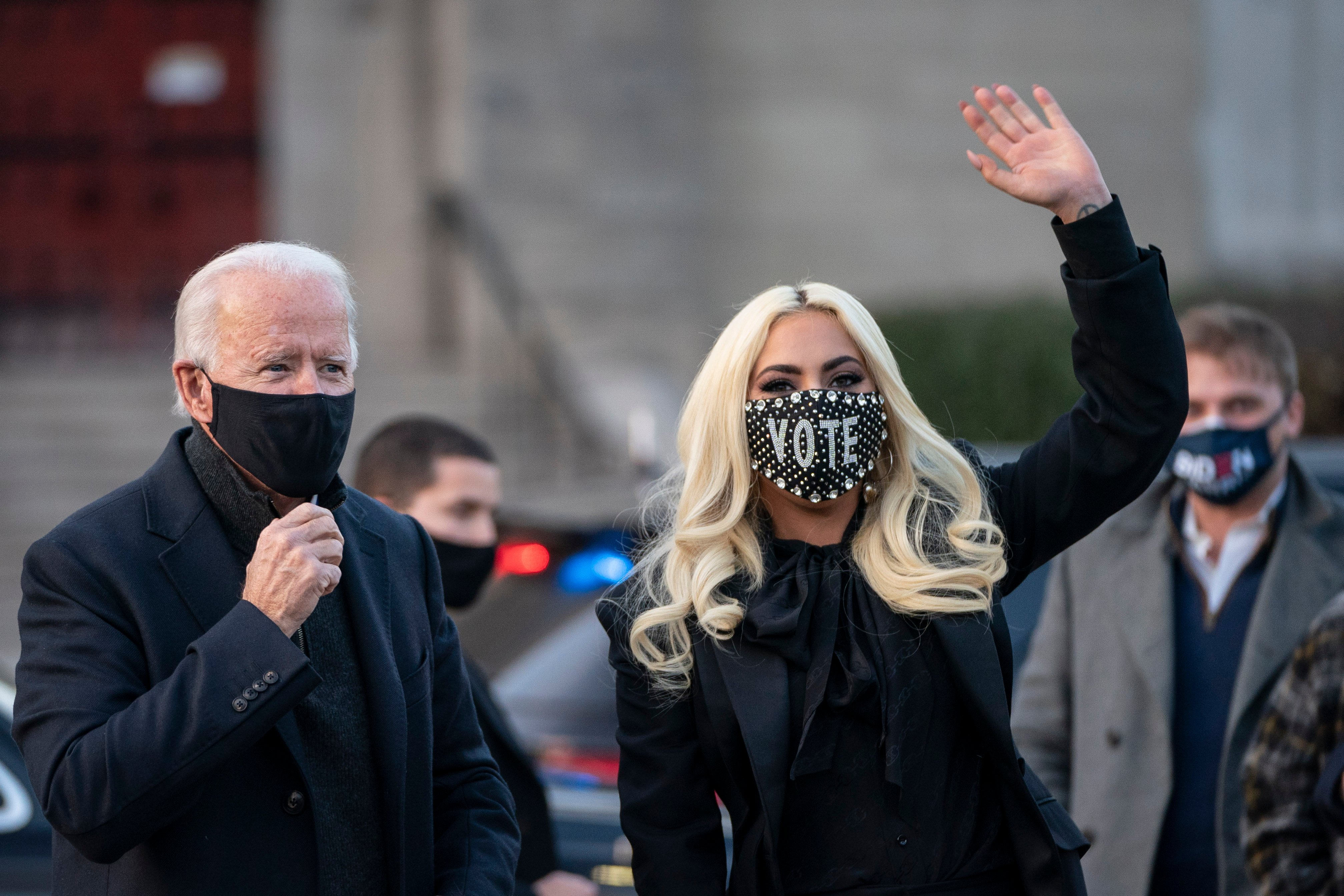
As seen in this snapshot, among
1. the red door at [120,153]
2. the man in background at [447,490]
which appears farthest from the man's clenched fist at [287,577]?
the red door at [120,153]

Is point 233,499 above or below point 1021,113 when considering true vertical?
below

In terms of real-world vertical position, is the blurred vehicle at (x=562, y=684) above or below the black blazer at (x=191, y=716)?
below

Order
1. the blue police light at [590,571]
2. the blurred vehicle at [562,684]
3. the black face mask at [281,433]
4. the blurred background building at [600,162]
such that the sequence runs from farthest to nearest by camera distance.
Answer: the blurred background building at [600,162] < the blue police light at [590,571] < the blurred vehicle at [562,684] < the black face mask at [281,433]

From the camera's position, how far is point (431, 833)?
269cm

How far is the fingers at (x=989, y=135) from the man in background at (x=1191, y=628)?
51.6 inches

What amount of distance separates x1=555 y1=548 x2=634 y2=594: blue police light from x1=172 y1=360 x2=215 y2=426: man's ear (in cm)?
263

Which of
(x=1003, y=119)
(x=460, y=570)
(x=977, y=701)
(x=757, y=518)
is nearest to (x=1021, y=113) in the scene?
(x=1003, y=119)

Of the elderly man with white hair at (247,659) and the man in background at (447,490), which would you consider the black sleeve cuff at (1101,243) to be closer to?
the elderly man with white hair at (247,659)

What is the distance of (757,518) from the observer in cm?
294

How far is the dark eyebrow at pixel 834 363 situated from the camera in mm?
2861

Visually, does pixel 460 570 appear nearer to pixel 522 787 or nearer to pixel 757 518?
pixel 522 787

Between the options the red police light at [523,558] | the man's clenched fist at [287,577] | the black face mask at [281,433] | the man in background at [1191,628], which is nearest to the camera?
the man's clenched fist at [287,577]

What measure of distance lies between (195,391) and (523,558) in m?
2.76

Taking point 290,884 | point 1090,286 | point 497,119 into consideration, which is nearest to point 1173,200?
point 497,119
